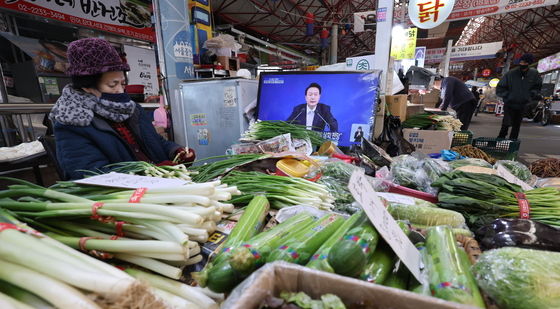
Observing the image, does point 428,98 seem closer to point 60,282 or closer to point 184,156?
point 184,156

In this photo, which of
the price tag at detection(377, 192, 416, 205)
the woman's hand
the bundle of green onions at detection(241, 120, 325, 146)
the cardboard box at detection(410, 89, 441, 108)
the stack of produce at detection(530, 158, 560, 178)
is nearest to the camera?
the price tag at detection(377, 192, 416, 205)

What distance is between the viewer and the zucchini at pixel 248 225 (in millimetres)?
999

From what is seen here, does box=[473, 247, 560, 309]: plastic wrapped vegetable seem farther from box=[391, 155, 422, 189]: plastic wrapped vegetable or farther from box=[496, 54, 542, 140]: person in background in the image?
box=[496, 54, 542, 140]: person in background

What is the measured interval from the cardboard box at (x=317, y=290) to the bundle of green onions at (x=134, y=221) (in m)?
0.34

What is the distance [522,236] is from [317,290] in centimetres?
105

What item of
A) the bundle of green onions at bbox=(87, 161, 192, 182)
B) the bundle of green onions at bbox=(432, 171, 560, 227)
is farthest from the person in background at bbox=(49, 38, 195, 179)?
the bundle of green onions at bbox=(432, 171, 560, 227)

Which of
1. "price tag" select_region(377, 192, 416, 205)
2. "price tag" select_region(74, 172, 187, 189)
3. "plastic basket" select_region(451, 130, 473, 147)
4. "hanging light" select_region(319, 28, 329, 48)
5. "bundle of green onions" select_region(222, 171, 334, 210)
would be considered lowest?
"plastic basket" select_region(451, 130, 473, 147)

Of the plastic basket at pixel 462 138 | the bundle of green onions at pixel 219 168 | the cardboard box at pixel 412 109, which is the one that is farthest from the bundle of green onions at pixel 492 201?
the cardboard box at pixel 412 109

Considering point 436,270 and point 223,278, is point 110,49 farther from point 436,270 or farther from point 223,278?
point 436,270

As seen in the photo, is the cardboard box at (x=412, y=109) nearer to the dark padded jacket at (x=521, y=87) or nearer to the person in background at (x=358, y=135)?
the person in background at (x=358, y=135)

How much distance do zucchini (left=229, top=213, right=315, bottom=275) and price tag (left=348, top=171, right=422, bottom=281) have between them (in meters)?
0.30

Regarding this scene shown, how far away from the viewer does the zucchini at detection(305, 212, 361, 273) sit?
0.76m

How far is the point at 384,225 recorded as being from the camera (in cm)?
91

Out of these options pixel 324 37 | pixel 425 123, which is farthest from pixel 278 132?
pixel 324 37
